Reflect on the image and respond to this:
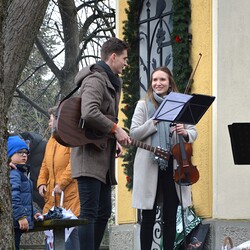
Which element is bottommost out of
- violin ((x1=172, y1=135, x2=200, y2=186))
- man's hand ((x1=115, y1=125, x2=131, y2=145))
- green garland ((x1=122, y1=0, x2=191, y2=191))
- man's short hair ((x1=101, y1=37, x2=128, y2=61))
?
violin ((x1=172, y1=135, x2=200, y2=186))

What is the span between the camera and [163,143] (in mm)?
9602

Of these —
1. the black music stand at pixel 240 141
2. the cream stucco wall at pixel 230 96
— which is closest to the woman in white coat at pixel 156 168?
the black music stand at pixel 240 141

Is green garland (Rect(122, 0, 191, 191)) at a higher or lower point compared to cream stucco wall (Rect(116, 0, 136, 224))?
higher

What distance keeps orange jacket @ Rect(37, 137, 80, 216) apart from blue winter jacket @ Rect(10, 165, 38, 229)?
1466mm

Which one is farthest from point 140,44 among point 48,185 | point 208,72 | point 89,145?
point 89,145

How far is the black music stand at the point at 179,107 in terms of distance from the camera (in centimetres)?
919

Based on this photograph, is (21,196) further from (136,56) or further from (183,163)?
(136,56)

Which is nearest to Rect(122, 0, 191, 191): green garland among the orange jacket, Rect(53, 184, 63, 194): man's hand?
the orange jacket

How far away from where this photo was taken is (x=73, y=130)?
8.58 meters

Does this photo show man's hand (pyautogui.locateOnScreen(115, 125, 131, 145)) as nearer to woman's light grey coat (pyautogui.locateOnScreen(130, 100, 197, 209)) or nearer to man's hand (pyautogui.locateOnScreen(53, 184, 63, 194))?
woman's light grey coat (pyautogui.locateOnScreen(130, 100, 197, 209))

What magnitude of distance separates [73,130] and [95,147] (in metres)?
0.22

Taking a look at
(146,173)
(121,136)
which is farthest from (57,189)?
(121,136)

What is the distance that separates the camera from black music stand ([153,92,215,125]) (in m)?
9.19

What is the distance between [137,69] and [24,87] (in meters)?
9.52
